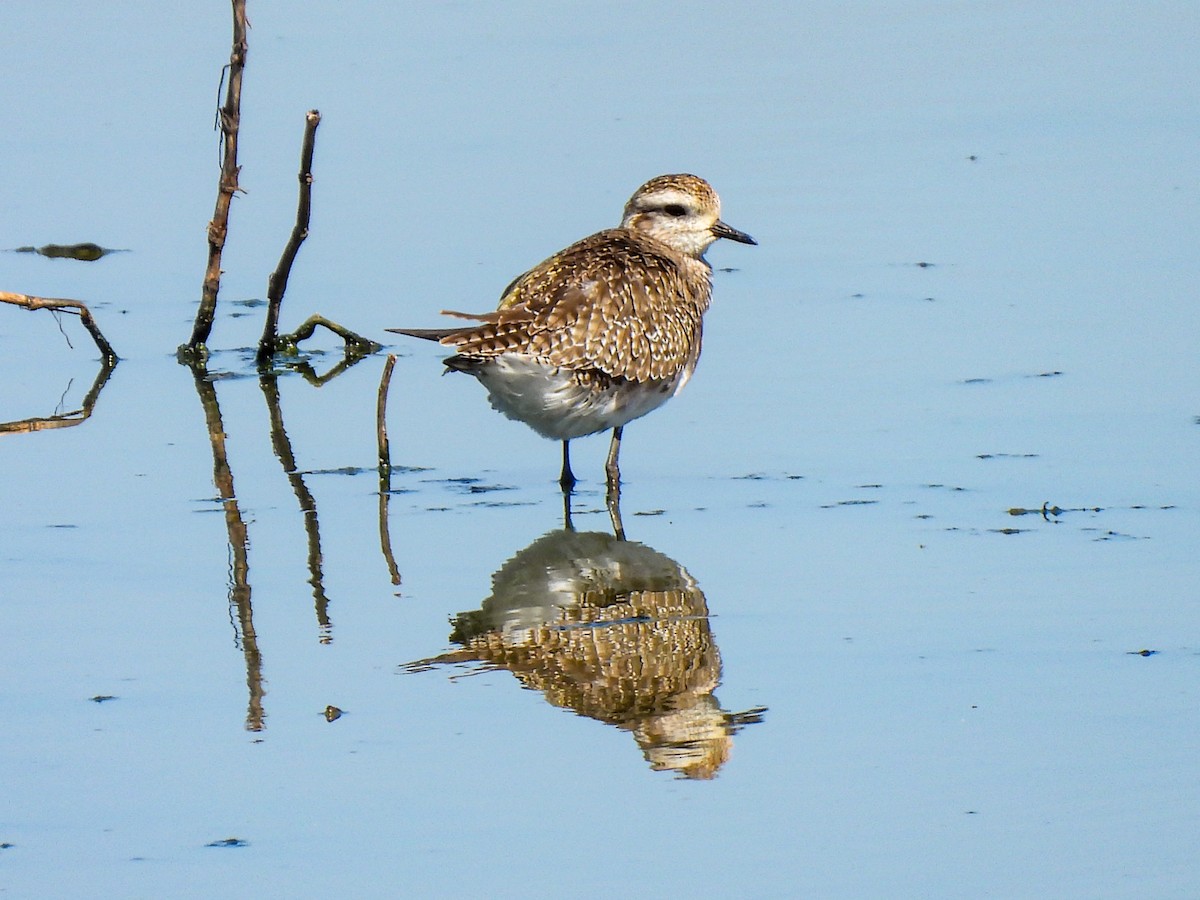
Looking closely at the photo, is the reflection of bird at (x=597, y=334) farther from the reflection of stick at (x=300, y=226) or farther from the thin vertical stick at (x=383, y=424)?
the reflection of stick at (x=300, y=226)

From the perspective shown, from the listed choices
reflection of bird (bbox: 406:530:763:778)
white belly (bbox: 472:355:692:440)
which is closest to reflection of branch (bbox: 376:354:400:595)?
white belly (bbox: 472:355:692:440)

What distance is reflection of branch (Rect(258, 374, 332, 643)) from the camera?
8166 mm

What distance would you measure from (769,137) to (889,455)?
5513mm

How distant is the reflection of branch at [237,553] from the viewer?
7.34 m

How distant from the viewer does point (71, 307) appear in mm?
11266

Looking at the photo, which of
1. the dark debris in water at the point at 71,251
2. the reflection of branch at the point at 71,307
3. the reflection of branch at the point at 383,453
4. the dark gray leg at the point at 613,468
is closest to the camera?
the reflection of branch at the point at 383,453

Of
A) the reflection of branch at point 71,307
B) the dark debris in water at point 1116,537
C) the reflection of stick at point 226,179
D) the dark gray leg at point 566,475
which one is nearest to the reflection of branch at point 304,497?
the reflection of stick at point 226,179

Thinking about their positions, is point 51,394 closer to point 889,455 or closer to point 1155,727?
point 889,455

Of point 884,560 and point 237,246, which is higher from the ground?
point 237,246

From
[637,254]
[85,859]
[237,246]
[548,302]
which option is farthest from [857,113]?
[85,859]

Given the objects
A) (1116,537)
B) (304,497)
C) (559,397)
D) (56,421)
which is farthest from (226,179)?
(1116,537)

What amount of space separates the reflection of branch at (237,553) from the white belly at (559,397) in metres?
1.18

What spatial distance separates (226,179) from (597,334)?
2816mm

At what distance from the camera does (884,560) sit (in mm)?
8570
